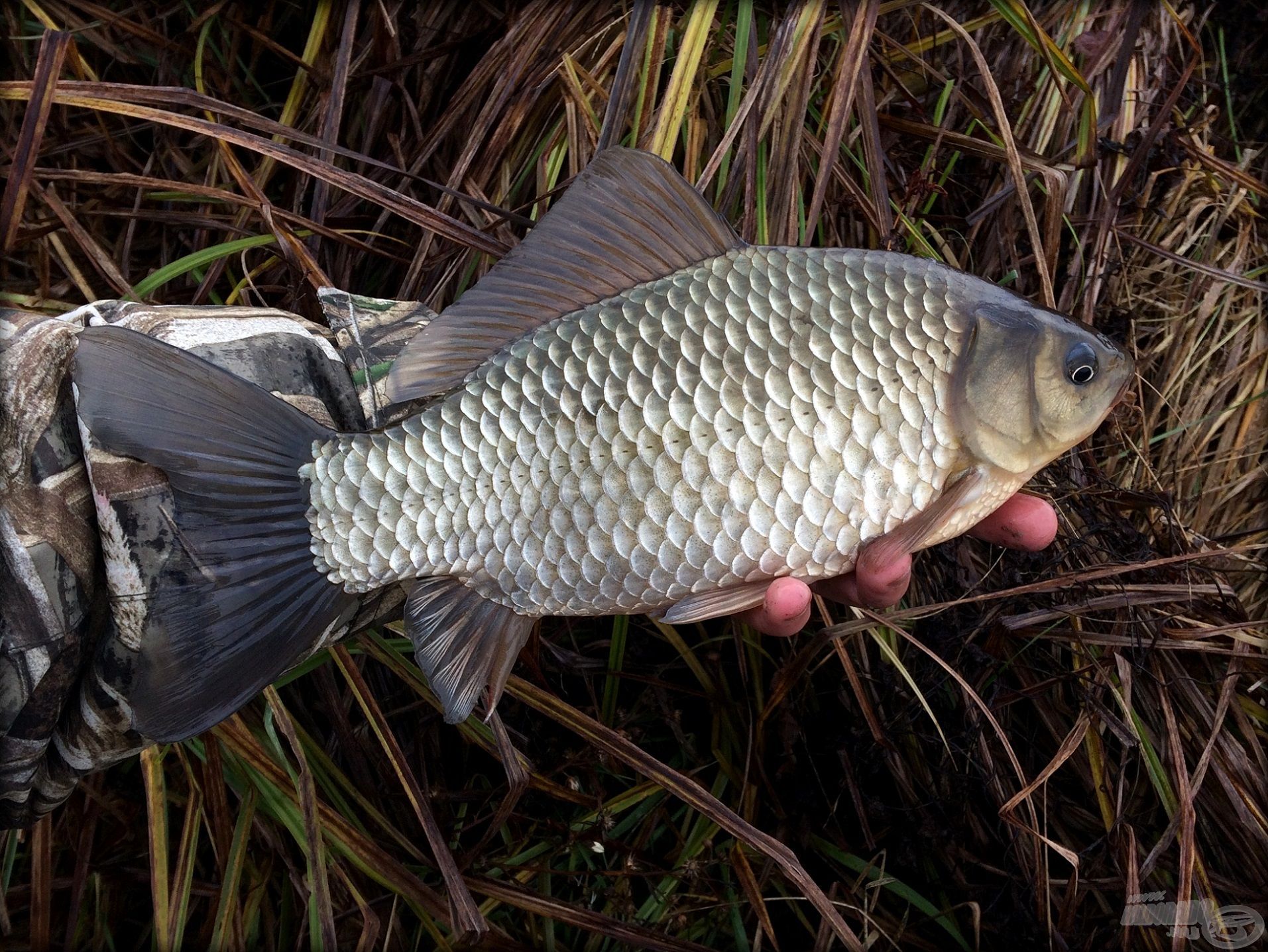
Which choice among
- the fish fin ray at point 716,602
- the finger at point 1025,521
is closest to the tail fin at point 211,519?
the fish fin ray at point 716,602

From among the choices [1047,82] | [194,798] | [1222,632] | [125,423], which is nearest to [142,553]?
[125,423]

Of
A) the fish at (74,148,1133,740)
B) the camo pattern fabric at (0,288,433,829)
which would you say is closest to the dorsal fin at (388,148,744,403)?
the fish at (74,148,1133,740)

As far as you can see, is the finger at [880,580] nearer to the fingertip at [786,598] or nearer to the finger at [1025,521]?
the fingertip at [786,598]

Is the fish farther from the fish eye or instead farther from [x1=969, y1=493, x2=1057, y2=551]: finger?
[x1=969, y1=493, x2=1057, y2=551]: finger

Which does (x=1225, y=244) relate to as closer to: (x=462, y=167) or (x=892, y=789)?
(x=892, y=789)

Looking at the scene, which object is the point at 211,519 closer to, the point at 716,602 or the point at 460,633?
the point at 460,633

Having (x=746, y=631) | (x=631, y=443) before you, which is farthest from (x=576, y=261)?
(x=746, y=631)
